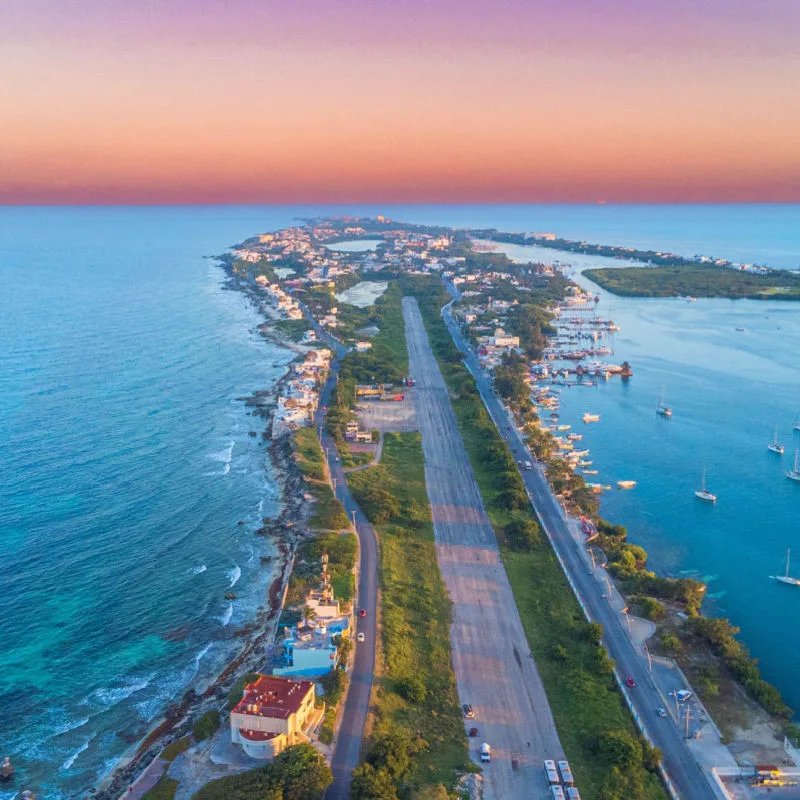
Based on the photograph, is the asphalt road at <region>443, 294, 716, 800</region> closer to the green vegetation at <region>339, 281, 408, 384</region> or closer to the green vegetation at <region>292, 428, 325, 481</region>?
the green vegetation at <region>292, 428, 325, 481</region>

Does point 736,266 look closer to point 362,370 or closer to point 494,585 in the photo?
point 362,370

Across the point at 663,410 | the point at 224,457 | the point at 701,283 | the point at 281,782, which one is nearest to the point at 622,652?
the point at 281,782

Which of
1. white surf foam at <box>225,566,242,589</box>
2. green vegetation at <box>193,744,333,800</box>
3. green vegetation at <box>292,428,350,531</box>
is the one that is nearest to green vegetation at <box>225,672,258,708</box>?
green vegetation at <box>193,744,333,800</box>

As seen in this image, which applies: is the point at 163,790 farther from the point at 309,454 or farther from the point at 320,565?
the point at 309,454

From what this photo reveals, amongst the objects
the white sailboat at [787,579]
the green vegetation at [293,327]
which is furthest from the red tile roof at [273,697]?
the green vegetation at [293,327]

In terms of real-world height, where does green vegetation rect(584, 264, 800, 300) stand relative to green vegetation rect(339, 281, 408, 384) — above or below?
above
